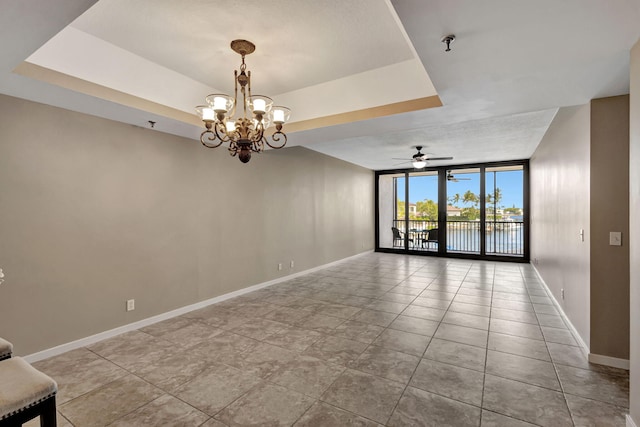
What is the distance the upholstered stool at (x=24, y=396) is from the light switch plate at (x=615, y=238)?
409cm

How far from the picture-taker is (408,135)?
5117mm

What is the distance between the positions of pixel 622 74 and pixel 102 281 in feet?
17.1

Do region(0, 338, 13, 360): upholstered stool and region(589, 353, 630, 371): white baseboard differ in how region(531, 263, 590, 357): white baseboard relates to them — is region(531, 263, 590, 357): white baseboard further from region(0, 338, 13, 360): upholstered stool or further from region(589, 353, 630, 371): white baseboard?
region(0, 338, 13, 360): upholstered stool

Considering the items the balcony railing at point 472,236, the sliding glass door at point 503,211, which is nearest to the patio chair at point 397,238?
the balcony railing at point 472,236

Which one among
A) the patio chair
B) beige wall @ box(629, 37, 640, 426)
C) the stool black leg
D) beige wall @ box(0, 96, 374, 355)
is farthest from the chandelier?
the patio chair

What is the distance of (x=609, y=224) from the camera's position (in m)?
2.62

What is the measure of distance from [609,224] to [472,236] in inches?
244

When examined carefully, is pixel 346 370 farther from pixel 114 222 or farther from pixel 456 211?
pixel 456 211

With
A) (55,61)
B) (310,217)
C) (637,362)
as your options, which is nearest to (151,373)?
(55,61)

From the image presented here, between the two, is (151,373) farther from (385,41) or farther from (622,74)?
(622,74)

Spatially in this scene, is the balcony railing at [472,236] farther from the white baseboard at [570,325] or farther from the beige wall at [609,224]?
the beige wall at [609,224]

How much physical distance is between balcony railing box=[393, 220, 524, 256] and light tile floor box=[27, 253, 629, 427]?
4.02 m

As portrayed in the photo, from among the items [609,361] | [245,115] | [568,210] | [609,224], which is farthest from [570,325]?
[245,115]

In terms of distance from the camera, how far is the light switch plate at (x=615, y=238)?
258cm
